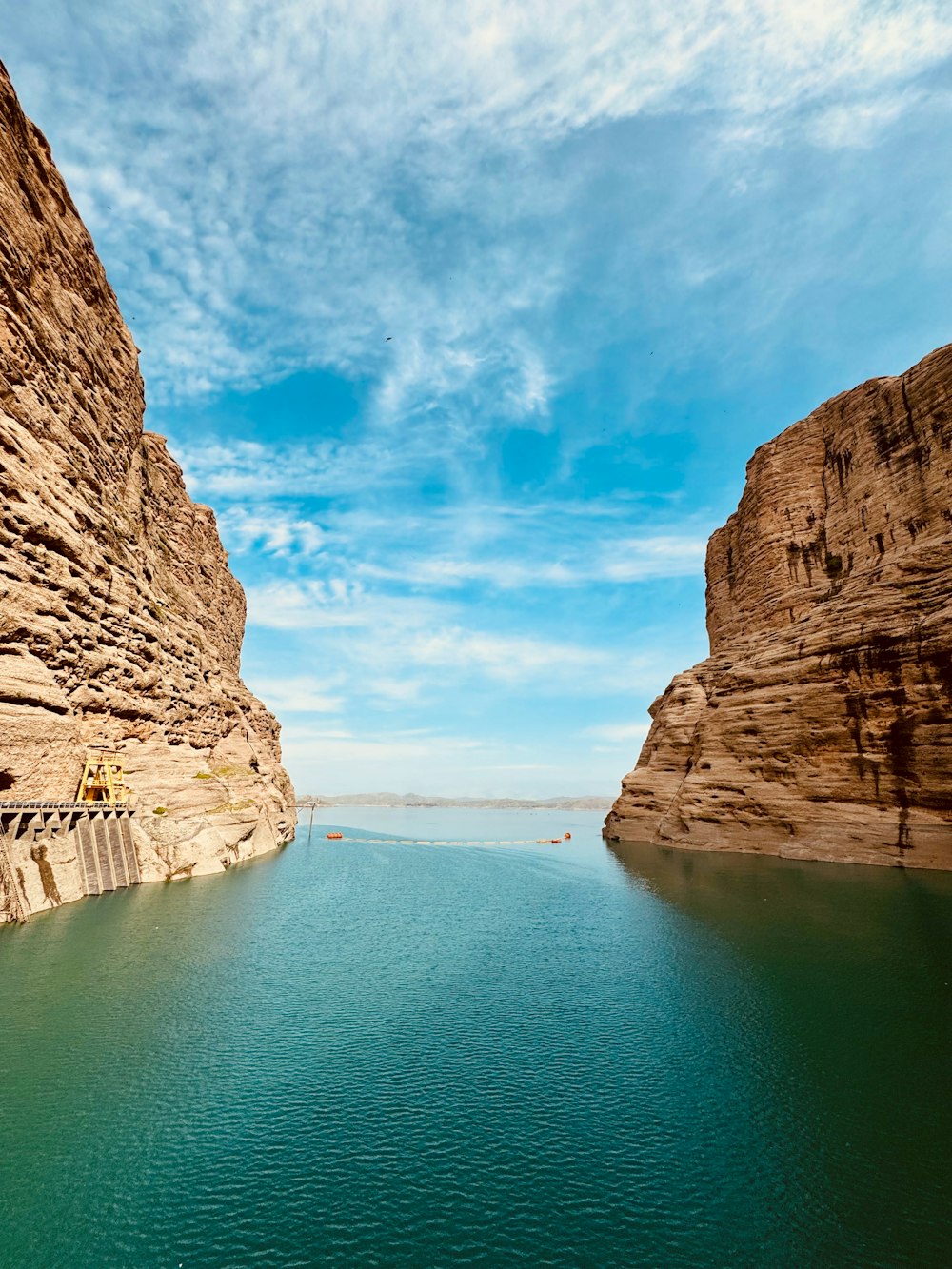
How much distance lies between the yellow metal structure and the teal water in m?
11.2

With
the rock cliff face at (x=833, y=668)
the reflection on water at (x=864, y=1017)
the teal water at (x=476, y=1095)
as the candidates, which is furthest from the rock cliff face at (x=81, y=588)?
the rock cliff face at (x=833, y=668)

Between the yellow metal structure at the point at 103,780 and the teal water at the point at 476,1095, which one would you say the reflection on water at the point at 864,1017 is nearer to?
the teal water at the point at 476,1095

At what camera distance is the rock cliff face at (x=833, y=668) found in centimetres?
4916

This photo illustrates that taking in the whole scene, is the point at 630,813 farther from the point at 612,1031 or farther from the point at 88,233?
the point at 88,233

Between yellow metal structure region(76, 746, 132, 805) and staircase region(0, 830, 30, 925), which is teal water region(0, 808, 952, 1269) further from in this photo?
yellow metal structure region(76, 746, 132, 805)

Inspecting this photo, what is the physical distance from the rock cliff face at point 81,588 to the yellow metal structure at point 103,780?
3.25ft

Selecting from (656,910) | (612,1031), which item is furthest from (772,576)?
(612,1031)

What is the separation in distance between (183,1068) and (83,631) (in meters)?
35.5

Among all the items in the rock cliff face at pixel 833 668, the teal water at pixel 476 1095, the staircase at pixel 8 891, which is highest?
the rock cliff face at pixel 833 668

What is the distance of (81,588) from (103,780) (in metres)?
14.0

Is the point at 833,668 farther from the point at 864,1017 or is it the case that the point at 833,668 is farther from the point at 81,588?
the point at 81,588

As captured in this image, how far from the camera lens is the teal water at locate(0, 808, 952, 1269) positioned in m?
10.5

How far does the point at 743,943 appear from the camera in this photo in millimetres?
29766

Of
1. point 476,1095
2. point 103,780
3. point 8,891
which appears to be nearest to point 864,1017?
point 476,1095
